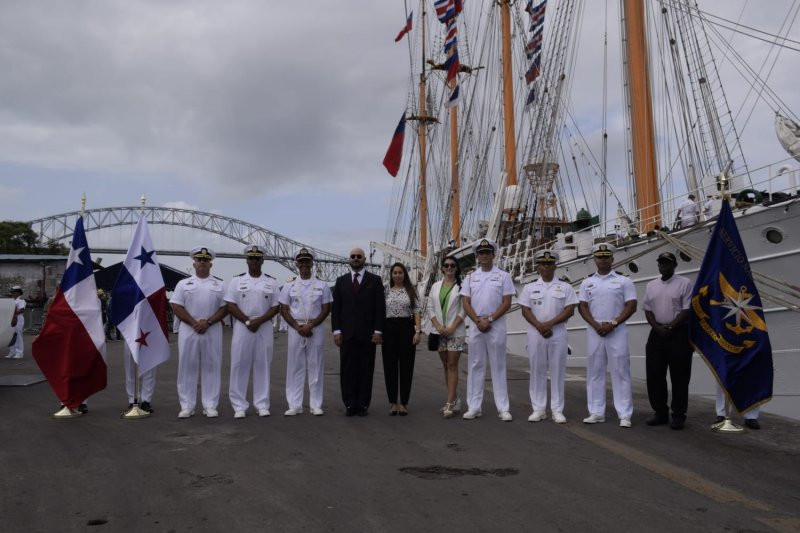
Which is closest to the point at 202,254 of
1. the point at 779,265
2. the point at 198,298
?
the point at 198,298

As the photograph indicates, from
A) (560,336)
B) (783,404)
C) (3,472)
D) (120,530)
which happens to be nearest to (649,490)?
(560,336)

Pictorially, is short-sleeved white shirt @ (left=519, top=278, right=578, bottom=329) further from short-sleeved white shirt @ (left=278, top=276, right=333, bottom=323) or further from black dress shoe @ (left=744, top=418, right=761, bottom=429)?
short-sleeved white shirt @ (left=278, top=276, right=333, bottom=323)

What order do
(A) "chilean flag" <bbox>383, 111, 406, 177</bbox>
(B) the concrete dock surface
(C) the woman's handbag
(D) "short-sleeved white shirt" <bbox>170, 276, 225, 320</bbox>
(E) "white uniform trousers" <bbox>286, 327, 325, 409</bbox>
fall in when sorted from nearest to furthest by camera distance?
(B) the concrete dock surface
(D) "short-sleeved white shirt" <bbox>170, 276, 225, 320</bbox>
(E) "white uniform trousers" <bbox>286, 327, 325, 409</bbox>
(C) the woman's handbag
(A) "chilean flag" <bbox>383, 111, 406, 177</bbox>

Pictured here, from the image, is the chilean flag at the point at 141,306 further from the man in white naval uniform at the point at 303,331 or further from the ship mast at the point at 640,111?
the ship mast at the point at 640,111

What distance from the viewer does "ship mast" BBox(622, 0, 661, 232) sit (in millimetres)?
14789

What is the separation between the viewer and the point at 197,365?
6.77 m

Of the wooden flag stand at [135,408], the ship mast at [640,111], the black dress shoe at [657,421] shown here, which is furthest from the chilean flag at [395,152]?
the black dress shoe at [657,421]

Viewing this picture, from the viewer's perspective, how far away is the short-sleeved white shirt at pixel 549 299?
654 centimetres

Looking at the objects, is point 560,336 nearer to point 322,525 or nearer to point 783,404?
point 322,525

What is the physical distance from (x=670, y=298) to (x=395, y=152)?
1893 centimetres

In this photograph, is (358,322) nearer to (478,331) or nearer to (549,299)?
(478,331)

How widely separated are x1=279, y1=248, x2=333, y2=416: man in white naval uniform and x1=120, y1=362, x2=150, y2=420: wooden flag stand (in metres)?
1.48

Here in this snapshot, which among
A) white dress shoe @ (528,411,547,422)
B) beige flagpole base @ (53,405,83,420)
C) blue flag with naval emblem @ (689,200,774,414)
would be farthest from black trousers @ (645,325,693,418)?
beige flagpole base @ (53,405,83,420)

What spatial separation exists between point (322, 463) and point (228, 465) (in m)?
0.67
